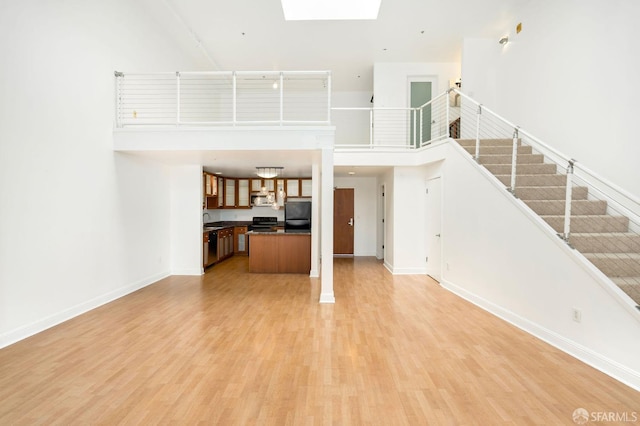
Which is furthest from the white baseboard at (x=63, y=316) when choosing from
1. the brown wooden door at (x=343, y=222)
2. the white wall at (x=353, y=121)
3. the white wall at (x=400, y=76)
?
the white wall at (x=400, y=76)

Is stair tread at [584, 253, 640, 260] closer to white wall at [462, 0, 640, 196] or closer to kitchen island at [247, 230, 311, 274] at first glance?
white wall at [462, 0, 640, 196]

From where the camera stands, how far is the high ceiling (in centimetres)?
577

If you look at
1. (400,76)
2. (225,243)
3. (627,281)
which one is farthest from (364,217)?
(627,281)

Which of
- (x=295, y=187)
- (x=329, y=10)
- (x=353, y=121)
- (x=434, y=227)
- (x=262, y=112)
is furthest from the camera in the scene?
(x=353, y=121)

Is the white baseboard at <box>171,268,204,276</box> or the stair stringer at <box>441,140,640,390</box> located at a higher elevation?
the stair stringer at <box>441,140,640,390</box>

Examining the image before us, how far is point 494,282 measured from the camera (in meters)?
4.21

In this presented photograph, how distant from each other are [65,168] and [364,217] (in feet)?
23.3

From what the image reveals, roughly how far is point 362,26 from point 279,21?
172cm

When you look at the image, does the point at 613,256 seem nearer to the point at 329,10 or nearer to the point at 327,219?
the point at 327,219

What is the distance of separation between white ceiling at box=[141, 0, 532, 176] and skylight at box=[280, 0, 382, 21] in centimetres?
11

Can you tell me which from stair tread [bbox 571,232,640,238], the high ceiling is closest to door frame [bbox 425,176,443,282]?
stair tread [bbox 571,232,640,238]

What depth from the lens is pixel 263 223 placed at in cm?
952

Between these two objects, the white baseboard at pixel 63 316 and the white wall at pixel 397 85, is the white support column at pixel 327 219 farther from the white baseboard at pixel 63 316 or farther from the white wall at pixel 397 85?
the white wall at pixel 397 85

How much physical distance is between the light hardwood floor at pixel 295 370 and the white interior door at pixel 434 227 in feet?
5.58
